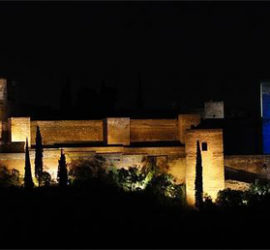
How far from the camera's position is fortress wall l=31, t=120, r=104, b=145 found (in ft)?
140

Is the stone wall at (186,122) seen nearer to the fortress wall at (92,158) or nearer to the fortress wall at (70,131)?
the fortress wall at (92,158)

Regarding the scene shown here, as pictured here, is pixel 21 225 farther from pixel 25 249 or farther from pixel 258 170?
pixel 258 170

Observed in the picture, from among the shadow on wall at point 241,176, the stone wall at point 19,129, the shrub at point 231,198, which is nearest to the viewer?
the shrub at point 231,198

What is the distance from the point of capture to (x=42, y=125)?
42688 millimetres

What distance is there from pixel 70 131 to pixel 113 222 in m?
9.90

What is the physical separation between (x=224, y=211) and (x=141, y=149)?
6.35 metres

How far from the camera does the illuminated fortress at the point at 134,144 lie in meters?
38.5

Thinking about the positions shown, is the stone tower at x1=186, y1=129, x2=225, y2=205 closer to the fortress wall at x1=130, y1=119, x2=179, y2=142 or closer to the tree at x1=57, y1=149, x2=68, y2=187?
the fortress wall at x1=130, y1=119, x2=179, y2=142

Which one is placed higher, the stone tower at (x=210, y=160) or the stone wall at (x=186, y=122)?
the stone wall at (x=186, y=122)

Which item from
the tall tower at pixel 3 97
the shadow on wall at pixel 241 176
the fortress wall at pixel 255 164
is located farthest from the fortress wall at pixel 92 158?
the tall tower at pixel 3 97

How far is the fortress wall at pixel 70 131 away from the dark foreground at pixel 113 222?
5.44 metres

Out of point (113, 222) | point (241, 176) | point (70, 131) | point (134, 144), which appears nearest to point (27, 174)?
point (70, 131)

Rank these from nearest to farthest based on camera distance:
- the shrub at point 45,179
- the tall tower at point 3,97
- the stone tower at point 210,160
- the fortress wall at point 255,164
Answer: the stone tower at point 210,160
the shrub at point 45,179
the fortress wall at point 255,164
the tall tower at point 3,97

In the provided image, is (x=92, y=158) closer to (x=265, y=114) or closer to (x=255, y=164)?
(x=255, y=164)
